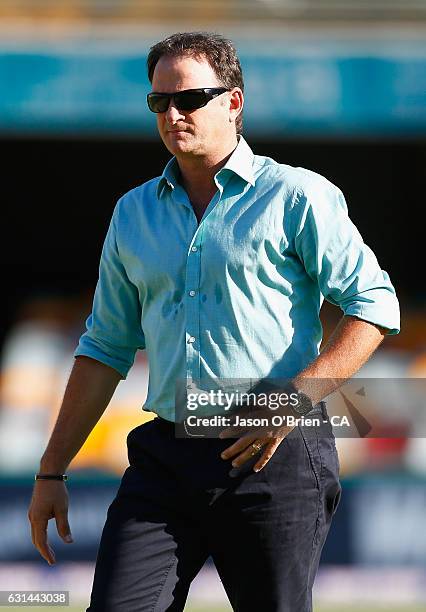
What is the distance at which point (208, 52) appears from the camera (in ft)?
9.83

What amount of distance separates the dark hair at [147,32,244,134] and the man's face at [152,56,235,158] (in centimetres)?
2

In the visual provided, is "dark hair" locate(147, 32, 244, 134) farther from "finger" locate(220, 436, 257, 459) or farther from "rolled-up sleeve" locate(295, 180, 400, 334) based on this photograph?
"finger" locate(220, 436, 257, 459)

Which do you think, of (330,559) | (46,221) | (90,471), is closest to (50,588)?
(90,471)

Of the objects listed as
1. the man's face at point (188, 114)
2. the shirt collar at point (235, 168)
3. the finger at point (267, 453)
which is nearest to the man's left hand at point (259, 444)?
the finger at point (267, 453)

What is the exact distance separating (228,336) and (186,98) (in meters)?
0.60

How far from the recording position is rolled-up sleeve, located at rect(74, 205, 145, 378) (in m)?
3.12

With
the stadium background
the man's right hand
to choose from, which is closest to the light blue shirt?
the man's right hand

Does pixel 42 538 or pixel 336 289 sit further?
pixel 42 538

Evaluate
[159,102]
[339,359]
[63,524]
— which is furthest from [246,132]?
[339,359]

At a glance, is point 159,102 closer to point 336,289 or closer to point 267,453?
point 336,289

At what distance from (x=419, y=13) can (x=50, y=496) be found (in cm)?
551

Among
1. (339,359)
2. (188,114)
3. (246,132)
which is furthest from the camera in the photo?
(246,132)

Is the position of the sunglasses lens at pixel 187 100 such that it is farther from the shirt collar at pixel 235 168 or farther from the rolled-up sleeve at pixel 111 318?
the rolled-up sleeve at pixel 111 318

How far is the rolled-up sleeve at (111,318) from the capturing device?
3117 mm
